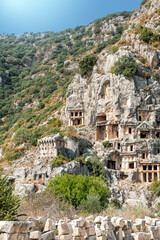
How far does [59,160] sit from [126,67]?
24.8 metres

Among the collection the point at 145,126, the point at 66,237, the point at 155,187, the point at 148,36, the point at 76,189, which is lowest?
the point at 66,237

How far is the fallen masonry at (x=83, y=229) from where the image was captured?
10156 millimetres

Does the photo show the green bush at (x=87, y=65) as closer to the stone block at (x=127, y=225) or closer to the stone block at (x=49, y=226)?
the stone block at (x=127, y=225)

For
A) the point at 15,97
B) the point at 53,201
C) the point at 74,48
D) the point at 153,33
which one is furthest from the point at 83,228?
the point at 74,48

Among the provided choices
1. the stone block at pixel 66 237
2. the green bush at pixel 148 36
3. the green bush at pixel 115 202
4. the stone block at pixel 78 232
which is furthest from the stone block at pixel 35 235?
the green bush at pixel 148 36

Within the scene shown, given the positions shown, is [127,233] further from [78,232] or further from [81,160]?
[81,160]

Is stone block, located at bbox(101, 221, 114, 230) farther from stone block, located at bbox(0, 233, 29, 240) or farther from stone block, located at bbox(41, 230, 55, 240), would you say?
stone block, located at bbox(0, 233, 29, 240)

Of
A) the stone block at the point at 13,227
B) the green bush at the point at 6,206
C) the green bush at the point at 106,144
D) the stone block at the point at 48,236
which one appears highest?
the green bush at the point at 106,144

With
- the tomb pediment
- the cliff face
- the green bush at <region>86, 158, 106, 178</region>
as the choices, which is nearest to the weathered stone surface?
the green bush at <region>86, 158, 106, 178</region>

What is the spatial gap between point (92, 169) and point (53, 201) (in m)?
25.7

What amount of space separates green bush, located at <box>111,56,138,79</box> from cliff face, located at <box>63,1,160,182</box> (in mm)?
763

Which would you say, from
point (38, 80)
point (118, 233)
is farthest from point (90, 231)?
point (38, 80)

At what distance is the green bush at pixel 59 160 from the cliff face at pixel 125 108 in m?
9.03

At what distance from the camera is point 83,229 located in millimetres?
12688
